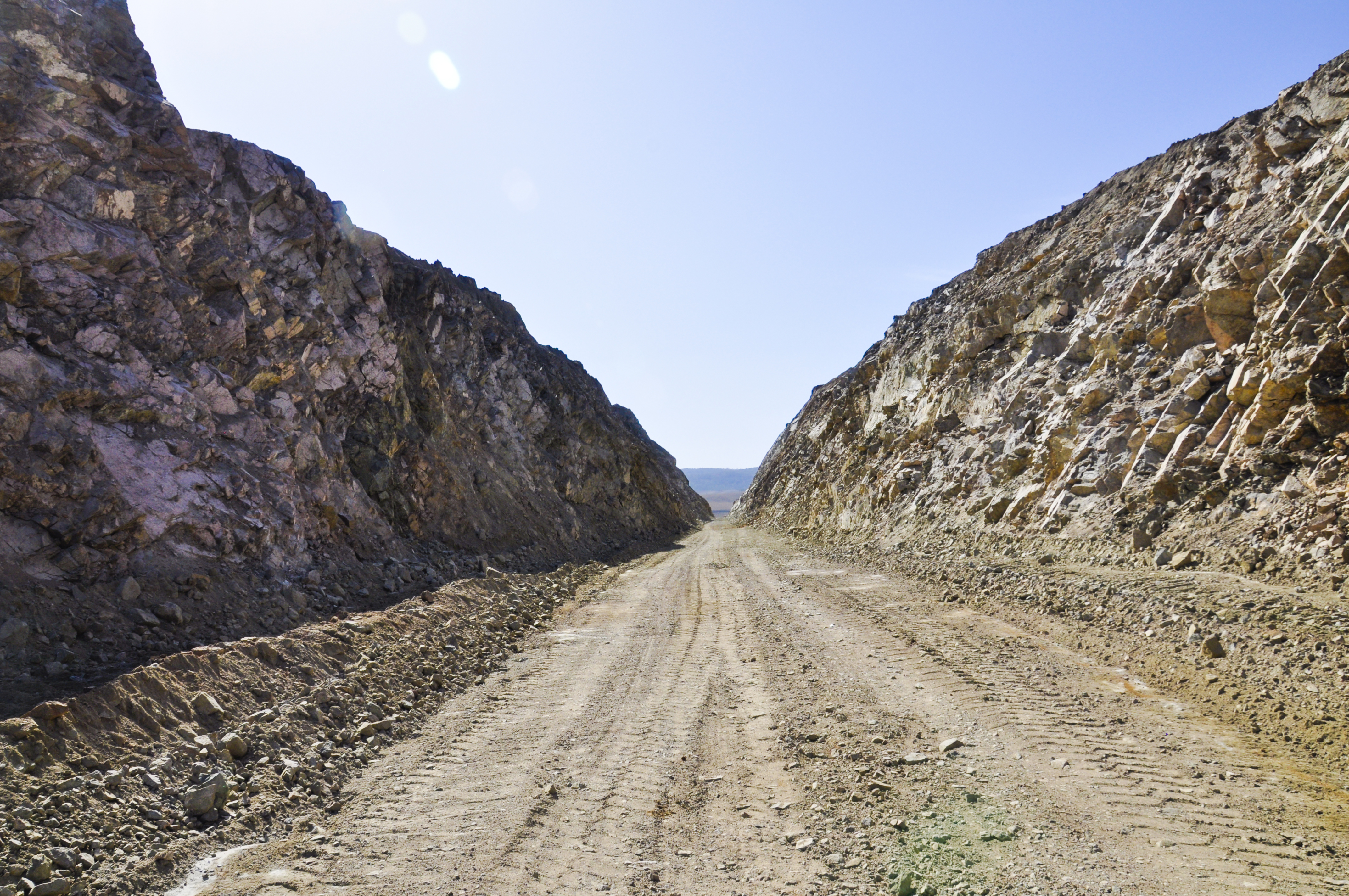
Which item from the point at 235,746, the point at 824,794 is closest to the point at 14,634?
the point at 235,746

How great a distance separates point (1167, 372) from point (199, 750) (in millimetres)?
16792

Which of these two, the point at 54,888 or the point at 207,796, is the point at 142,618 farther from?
the point at 54,888

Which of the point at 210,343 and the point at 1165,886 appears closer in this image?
the point at 1165,886

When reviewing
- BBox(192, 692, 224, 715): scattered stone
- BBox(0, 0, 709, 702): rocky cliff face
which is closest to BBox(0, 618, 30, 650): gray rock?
BBox(0, 0, 709, 702): rocky cliff face

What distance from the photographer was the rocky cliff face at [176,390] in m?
7.82

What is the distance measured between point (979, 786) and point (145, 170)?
574 inches

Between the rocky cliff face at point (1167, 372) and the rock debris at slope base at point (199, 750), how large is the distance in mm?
11385

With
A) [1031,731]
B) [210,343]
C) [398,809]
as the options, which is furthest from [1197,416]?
[210,343]

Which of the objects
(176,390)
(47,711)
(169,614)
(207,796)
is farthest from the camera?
(176,390)

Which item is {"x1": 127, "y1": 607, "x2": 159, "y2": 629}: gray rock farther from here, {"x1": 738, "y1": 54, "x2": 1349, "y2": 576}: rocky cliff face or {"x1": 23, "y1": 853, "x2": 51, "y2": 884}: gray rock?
{"x1": 738, "y1": 54, "x2": 1349, "y2": 576}: rocky cliff face

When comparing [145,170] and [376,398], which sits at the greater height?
[145,170]

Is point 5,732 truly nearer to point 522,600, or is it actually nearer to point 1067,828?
point 1067,828

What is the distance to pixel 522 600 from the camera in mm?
13938

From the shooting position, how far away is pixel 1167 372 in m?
14.0
